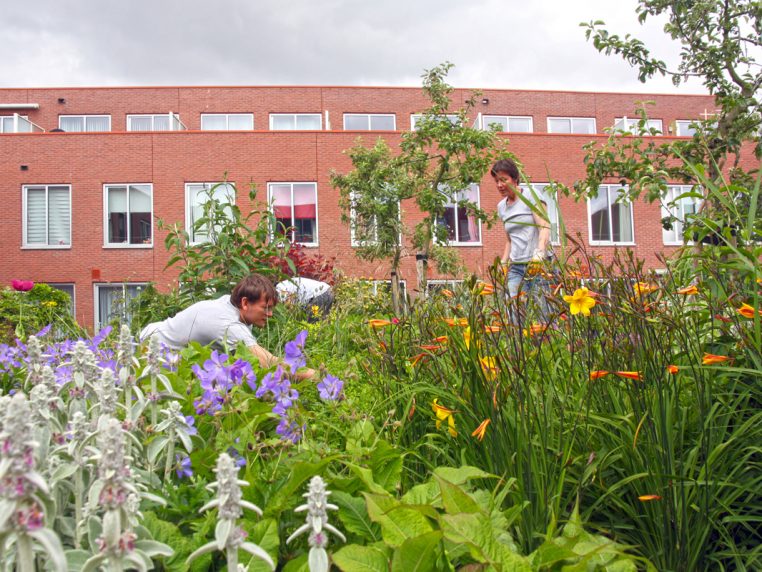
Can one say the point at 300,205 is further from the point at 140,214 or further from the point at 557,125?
the point at 557,125

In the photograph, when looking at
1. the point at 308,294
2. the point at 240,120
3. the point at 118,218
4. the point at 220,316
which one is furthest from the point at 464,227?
the point at 220,316

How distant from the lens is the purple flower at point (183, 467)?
1379 mm

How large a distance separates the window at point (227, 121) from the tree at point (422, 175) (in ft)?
47.3

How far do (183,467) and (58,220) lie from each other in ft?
59.2

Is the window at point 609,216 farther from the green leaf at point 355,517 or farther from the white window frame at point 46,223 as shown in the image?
the green leaf at point 355,517

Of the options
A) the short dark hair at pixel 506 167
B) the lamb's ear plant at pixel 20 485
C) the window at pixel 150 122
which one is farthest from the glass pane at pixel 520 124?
the lamb's ear plant at pixel 20 485

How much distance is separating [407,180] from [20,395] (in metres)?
11.0

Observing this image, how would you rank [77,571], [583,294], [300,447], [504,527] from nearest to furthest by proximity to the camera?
[77,571], [504,527], [300,447], [583,294]

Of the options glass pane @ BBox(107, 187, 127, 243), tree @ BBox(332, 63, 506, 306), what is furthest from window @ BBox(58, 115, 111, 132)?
tree @ BBox(332, 63, 506, 306)

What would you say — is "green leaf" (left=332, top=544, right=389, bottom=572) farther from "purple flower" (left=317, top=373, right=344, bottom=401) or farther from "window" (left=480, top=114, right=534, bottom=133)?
"window" (left=480, top=114, right=534, bottom=133)

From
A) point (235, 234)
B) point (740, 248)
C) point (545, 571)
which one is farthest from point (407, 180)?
point (545, 571)

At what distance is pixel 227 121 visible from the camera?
2553cm

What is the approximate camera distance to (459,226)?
1825 centimetres

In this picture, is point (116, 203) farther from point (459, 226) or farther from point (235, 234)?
point (235, 234)
